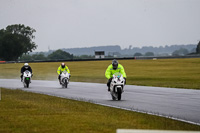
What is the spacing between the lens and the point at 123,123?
11.9m

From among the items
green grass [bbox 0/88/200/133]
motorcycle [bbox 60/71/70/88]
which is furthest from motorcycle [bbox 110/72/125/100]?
motorcycle [bbox 60/71/70/88]

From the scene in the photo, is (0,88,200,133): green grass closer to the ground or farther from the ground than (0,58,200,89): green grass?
closer to the ground

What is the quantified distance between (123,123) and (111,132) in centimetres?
177

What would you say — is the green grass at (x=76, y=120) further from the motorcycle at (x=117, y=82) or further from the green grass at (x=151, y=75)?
the green grass at (x=151, y=75)

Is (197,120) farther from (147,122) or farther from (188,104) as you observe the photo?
(188,104)

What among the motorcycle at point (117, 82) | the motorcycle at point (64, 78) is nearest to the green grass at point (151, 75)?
the motorcycle at point (64, 78)

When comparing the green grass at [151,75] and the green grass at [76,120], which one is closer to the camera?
the green grass at [76,120]

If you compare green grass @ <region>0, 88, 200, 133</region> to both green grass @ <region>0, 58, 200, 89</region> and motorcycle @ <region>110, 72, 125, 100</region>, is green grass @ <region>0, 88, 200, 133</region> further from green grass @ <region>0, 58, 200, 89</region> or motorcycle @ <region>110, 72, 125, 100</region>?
green grass @ <region>0, 58, 200, 89</region>

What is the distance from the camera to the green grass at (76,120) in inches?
432

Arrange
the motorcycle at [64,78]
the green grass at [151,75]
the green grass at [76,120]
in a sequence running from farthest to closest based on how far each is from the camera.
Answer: the green grass at [151,75]
the motorcycle at [64,78]
the green grass at [76,120]

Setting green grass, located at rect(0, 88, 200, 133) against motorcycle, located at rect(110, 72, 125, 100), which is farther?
motorcycle, located at rect(110, 72, 125, 100)

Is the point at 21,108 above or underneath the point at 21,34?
underneath

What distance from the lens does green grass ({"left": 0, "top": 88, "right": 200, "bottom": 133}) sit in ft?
36.0

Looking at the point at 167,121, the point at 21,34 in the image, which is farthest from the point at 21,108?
the point at 21,34
